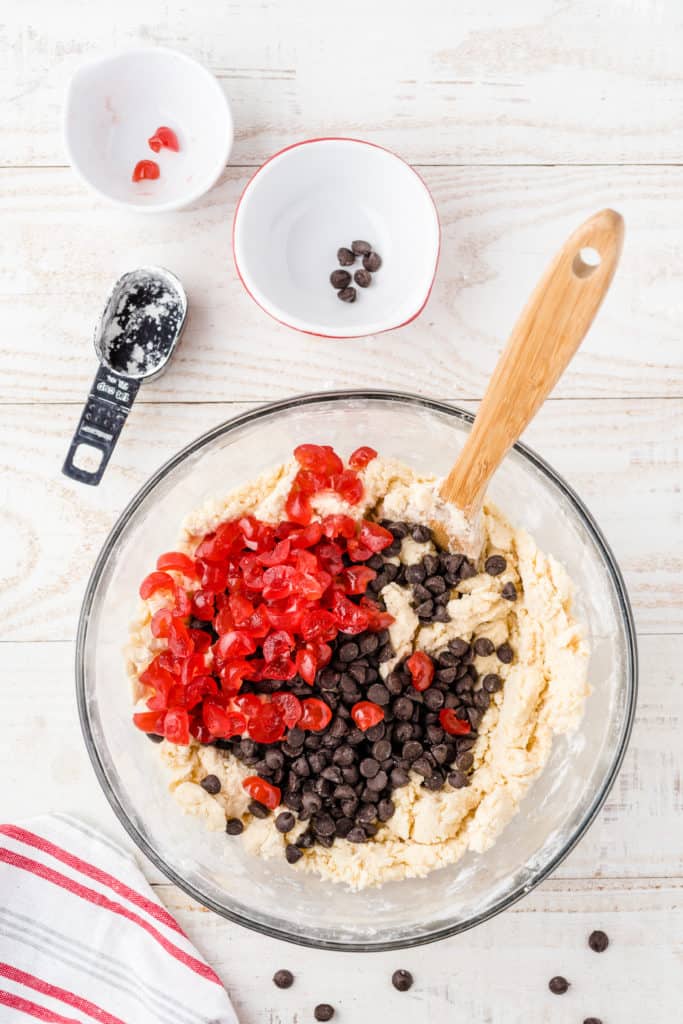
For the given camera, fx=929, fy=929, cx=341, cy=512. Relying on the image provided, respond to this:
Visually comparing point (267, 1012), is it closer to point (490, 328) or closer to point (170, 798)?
point (170, 798)

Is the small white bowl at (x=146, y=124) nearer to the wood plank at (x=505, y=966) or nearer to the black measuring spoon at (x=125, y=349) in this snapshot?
the black measuring spoon at (x=125, y=349)

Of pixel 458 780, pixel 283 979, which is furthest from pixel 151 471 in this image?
pixel 283 979

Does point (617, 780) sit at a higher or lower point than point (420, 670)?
higher

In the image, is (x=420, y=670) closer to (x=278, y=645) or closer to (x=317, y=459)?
(x=278, y=645)

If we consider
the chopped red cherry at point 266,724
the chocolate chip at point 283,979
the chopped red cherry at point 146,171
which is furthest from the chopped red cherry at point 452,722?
the chopped red cherry at point 146,171

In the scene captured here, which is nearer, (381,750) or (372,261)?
(381,750)

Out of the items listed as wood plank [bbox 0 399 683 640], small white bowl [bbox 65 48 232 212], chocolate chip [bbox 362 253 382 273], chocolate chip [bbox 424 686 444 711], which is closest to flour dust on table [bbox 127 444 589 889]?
chocolate chip [bbox 424 686 444 711]
